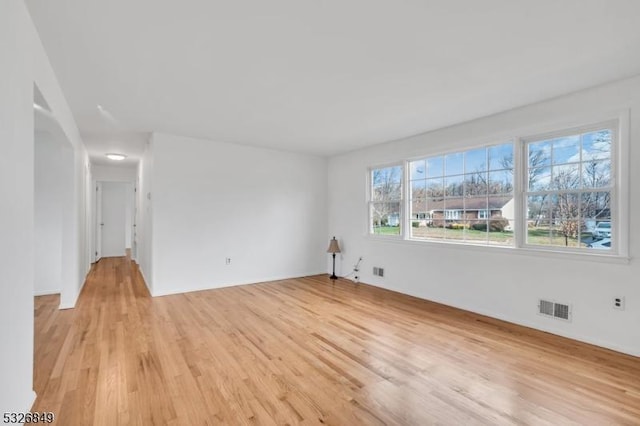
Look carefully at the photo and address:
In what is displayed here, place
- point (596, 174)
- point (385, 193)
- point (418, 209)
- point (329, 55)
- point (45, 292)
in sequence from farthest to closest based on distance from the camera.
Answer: point (385, 193), point (418, 209), point (45, 292), point (596, 174), point (329, 55)

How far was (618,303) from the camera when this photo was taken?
2.88m

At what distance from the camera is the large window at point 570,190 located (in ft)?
10.1

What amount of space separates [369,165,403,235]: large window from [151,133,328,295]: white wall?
135 cm

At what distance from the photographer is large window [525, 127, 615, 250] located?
10.1 ft

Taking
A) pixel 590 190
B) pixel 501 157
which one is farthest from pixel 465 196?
pixel 590 190

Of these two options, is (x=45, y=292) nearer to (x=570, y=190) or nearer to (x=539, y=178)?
(x=539, y=178)

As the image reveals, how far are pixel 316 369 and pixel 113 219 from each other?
940 cm

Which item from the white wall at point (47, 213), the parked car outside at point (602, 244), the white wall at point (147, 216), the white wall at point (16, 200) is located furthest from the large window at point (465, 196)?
the white wall at point (47, 213)

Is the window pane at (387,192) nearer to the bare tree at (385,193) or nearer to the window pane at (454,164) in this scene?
the bare tree at (385,193)

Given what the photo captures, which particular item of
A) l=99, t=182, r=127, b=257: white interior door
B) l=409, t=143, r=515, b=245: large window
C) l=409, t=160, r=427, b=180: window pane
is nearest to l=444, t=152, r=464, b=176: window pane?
l=409, t=143, r=515, b=245: large window

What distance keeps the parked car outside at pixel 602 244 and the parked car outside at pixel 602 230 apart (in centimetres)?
4

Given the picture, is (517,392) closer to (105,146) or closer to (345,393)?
(345,393)

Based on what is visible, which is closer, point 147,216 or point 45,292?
point 45,292

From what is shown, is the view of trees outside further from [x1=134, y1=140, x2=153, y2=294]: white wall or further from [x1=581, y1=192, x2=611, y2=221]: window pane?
[x1=134, y1=140, x2=153, y2=294]: white wall
